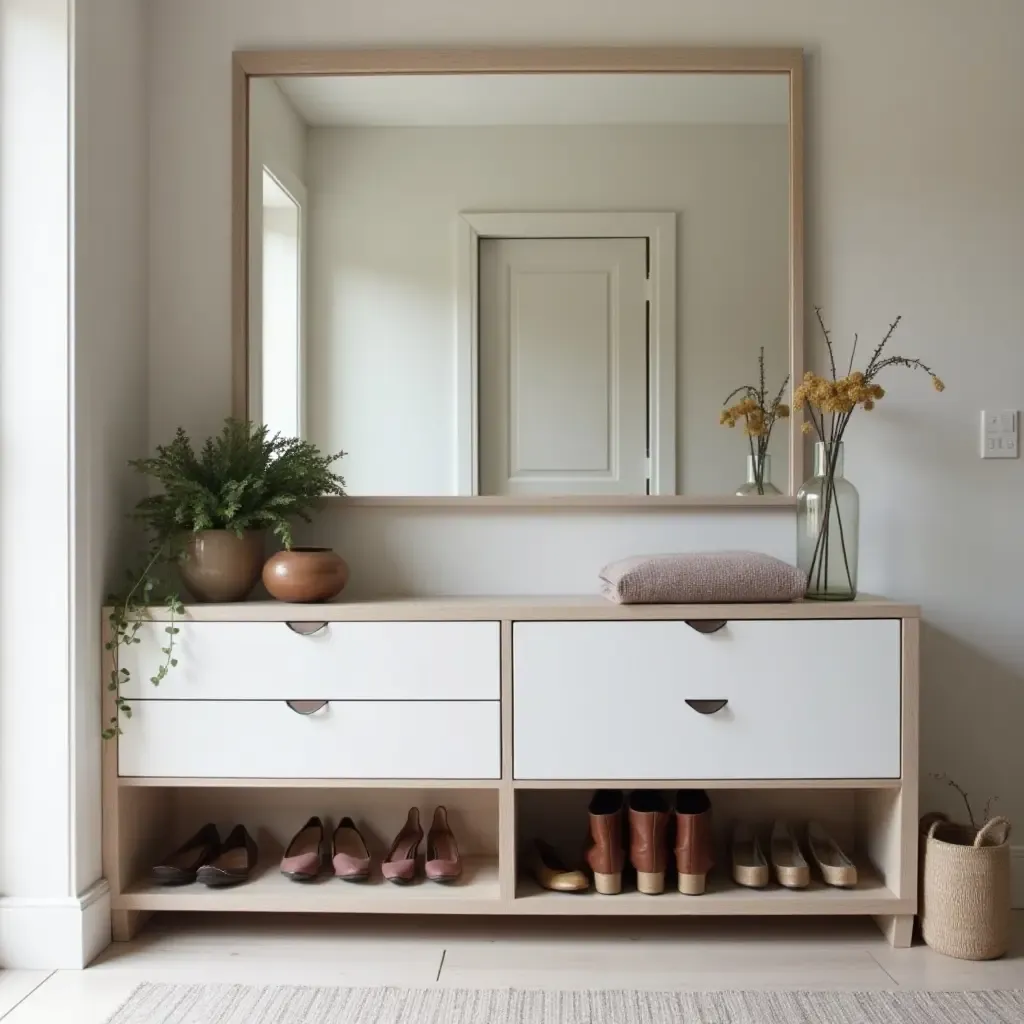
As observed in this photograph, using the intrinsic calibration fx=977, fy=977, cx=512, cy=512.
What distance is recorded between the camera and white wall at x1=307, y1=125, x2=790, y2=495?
228 cm

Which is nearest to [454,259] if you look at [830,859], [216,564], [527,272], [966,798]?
[527,272]

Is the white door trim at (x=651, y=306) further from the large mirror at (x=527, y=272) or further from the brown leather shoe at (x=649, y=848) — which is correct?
the brown leather shoe at (x=649, y=848)

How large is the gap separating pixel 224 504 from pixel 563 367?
0.83 m

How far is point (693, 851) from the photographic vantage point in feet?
6.53

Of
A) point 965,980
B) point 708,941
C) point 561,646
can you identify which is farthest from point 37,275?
point 965,980

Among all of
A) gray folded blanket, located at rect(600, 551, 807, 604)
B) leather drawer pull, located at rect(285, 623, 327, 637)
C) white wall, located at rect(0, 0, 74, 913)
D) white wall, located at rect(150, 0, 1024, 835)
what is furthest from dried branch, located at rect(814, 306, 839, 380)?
white wall, located at rect(0, 0, 74, 913)

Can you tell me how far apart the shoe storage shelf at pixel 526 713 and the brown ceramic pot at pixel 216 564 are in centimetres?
11

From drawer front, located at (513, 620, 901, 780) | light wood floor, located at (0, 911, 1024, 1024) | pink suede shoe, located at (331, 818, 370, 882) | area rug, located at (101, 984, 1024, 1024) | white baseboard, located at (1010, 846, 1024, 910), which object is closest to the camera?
area rug, located at (101, 984, 1024, 1024)

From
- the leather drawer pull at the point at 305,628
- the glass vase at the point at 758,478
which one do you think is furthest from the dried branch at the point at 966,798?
the leather drawer pull at the point at 305,628

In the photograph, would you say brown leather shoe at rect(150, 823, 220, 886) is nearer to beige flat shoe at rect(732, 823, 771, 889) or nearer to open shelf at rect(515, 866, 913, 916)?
open shelf at rect(515, 866, 913, 916)

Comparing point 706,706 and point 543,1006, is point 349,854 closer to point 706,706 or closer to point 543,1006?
point 543,1006

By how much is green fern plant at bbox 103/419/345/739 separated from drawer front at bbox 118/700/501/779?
84mm

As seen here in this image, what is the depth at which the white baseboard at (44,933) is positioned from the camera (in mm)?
1899

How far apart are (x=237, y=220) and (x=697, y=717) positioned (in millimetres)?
1523
